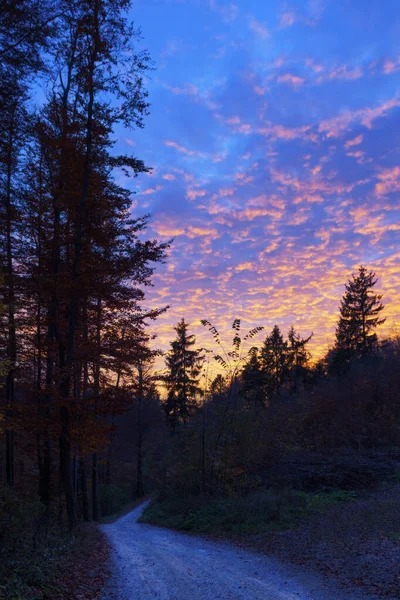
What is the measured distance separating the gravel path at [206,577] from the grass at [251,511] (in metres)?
1.71

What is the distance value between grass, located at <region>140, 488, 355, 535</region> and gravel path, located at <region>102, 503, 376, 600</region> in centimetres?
171

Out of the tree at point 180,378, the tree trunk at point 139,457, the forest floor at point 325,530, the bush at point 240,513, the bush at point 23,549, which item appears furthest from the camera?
the tree at point 180,378

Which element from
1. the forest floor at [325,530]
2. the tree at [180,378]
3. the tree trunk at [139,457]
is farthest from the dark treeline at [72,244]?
the tree at [180,378]

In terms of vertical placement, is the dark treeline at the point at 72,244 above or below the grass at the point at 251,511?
above

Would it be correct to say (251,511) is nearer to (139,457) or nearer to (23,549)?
(23,549)

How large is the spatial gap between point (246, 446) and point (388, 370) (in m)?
12.0

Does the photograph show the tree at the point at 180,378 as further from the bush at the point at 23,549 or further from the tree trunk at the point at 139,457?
the bush at the point at 23,549

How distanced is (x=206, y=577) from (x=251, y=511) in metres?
6.10

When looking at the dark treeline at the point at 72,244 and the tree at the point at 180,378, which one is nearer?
the dark treeline at the point at 72,244

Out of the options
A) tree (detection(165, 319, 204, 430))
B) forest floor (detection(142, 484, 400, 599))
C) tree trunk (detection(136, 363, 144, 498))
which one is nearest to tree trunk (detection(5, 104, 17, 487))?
forest floor (detection(142, 484, 400, 599))

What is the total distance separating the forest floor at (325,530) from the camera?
7.43 metres

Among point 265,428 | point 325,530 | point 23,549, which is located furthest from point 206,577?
point 265,428

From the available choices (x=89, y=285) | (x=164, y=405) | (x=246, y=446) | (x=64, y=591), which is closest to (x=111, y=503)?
(x=164, y=405)

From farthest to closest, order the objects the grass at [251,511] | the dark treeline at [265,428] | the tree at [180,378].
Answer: the tree at [180,378] → the dark treeline at [265,428] → the grass at [251,511]
